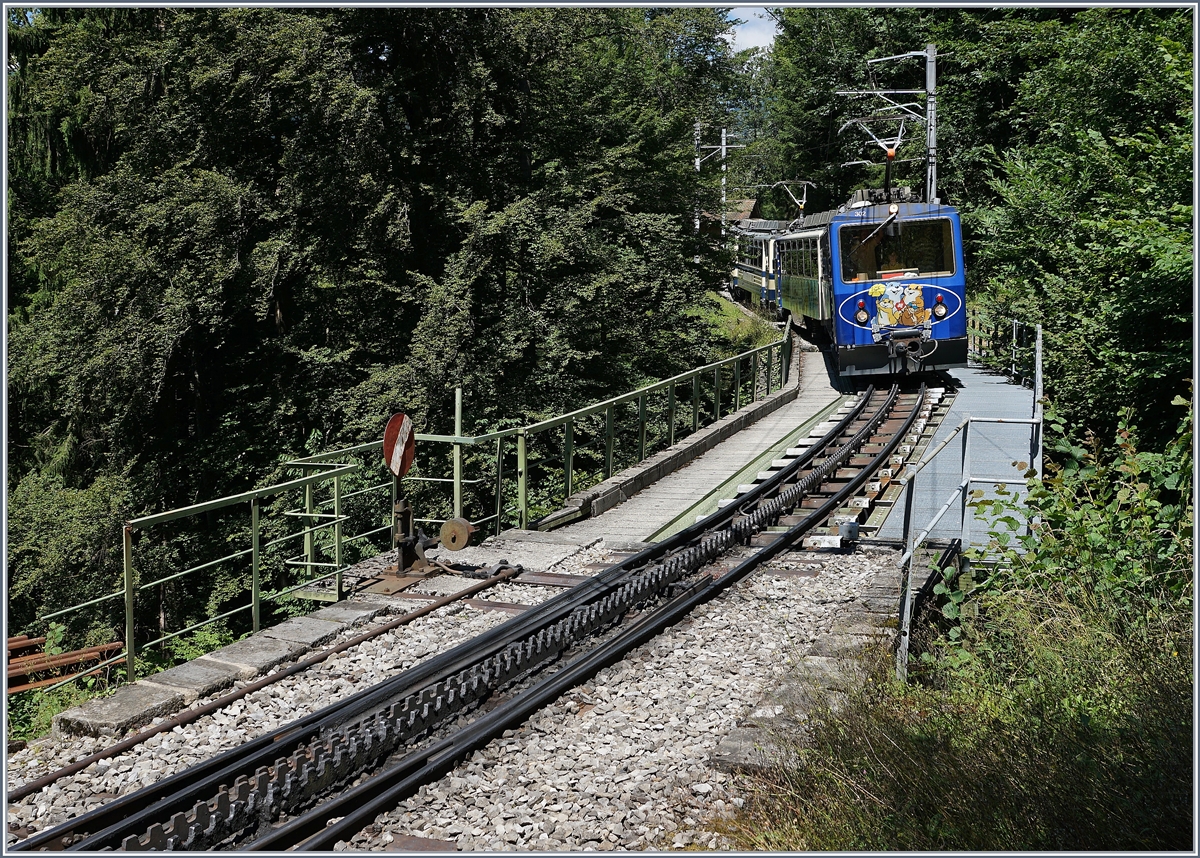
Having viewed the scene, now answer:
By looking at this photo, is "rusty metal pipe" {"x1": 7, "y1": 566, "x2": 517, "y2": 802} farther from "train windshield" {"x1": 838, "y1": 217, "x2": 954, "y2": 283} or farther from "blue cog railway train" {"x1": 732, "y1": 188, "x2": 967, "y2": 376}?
"train windshield" {"x1": 838, "y1": 217, "x2": 954, "y2": 283}

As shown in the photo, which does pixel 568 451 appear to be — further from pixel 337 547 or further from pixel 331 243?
pixel 331 243

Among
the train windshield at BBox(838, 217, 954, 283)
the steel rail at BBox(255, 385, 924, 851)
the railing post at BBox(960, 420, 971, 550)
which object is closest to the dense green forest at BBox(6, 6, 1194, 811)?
the train windshield at BBox(838, 217, 954, 283)

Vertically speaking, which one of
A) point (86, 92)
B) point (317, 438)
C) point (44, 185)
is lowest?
point (317, 438)

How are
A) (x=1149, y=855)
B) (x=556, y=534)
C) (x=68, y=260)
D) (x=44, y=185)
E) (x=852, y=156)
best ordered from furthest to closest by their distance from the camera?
1. (x=852, y=156)
2. (x=44, y=185)
3. (x=68, y=260)
4. (x=556, y=534)
5. (x=1149, y=855)

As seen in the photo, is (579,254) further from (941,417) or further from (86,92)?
(86,92)

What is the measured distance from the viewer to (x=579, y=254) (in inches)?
835

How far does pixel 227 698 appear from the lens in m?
6.80

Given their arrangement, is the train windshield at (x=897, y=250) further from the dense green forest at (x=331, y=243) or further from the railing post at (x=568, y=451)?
the railing post at (x=568, y=451)

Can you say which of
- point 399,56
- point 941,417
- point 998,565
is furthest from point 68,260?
point 998,565

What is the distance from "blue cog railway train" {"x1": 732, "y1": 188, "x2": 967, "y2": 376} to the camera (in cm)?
1838

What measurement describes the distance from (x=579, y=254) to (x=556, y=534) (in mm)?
10464

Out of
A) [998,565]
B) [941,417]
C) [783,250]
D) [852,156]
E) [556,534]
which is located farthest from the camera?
[852,156]

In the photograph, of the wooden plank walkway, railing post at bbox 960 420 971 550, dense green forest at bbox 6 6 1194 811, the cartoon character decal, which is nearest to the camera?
railing post at bbox 960 420 971 550

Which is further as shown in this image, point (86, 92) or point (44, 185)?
point (44, 185)
